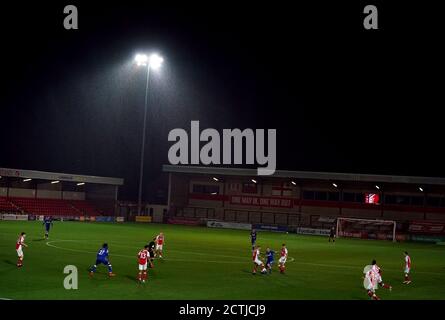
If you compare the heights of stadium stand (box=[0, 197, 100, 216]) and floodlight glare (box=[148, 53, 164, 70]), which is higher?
floodlight glare (box=[148, 53, 164, 70])

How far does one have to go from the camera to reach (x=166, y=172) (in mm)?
103438

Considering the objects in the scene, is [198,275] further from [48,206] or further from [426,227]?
[426,227]

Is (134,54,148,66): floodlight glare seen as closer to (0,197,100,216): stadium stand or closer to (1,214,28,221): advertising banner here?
(1,214,28,221): advertising banner

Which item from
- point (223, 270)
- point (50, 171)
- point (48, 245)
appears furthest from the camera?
point (50, 171)

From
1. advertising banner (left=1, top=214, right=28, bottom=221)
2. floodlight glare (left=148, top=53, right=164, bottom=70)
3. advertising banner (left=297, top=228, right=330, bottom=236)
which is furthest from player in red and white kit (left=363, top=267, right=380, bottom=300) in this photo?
advertising banner (left=297, top=228, right=330, bottom=236)

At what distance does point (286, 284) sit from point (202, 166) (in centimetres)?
7296

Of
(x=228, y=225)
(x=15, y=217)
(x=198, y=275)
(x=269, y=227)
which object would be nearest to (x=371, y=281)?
(x=198, y=275)

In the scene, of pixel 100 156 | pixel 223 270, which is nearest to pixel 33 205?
pixel 100 156

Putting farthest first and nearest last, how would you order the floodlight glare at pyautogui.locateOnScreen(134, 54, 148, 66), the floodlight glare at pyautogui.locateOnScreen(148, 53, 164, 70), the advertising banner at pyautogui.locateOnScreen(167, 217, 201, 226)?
the advertising banner at pyautogui.locateOnScreen(167, 217, 201, 226) < the floodlight glare at pyautogui.locateOnScreen(148, 53, 164, 70) < the floodlight glare at pyautogui.locateOnScreen(134, 54, 148, 66)

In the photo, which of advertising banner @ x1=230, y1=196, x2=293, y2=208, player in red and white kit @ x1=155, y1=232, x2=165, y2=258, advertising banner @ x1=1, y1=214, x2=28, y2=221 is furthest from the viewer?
advertising banner @ x1=230, y1=196, x2=293, y2=208

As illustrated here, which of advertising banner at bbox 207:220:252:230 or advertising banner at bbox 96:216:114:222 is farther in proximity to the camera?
advertising banner at bbox 207:220:252:230

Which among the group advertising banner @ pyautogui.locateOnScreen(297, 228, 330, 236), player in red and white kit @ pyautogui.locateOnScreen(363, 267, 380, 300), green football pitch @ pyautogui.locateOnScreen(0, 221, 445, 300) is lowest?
green football pitch @ pyautogui.locateOnScreen(0, 221, 445, 300)
